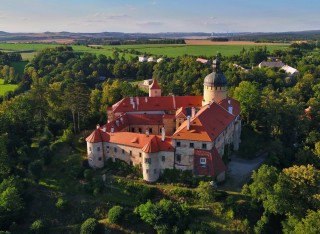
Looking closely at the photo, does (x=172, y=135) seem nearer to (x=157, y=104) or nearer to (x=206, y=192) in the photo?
(x=206, y=192)

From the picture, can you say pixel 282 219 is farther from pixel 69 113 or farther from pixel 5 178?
pixel 69 113

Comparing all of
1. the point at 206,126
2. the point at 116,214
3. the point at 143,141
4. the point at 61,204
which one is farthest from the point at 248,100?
the point at 61,204

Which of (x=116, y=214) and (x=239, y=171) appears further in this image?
(x=239, y=171)

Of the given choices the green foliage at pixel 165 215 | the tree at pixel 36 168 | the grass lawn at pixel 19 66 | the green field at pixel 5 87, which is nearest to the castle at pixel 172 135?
the green foliage at pixel 165 215

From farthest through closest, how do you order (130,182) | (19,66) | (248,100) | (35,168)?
1. (19,66)
2. (248,100)
3. (35,168)
4. (130,182)

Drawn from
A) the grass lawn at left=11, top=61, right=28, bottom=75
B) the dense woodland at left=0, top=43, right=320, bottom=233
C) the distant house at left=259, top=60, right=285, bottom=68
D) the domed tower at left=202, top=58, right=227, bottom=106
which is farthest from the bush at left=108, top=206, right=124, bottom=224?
→ the grass lawn at left=11, top=61, right=28, bottom=75

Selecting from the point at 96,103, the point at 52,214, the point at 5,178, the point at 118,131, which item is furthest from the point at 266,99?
the point at 5,178

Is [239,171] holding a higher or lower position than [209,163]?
lower

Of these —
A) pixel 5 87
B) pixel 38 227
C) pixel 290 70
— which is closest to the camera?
pixel 38 227
